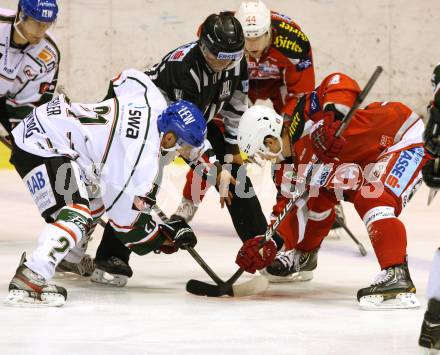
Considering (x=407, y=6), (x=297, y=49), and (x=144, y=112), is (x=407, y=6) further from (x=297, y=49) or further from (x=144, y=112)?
(x=144, y=112)

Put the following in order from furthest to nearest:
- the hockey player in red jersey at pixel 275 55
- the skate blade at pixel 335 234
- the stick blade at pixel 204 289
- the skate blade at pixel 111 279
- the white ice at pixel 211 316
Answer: the skate blade at pixel 335 234, the hockey player in red jersey at pixel 275 55, the skate blade at pixel 111 279, the stick blade at pixel 204 289, the white ice at pixel 211 316

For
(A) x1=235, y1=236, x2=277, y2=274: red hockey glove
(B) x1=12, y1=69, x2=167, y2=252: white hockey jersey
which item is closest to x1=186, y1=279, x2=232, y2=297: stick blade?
Answer: (A) x1=235, y1=236, x2=277, y2=274: red hockey glove

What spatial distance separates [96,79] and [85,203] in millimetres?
4067

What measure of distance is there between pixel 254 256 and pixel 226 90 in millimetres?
960

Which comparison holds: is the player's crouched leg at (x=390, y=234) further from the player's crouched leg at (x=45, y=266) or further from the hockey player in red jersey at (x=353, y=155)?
the player's crouched leg at (x=45, y=266)

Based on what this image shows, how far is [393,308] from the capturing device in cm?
413

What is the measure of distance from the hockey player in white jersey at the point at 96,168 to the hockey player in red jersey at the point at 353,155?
0.29 metres

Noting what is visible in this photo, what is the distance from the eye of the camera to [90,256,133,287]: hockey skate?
4.67 metres

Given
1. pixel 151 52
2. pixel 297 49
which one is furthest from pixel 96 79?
pixel 297 49

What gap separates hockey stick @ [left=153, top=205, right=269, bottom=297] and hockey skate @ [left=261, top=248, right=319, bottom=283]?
190mm

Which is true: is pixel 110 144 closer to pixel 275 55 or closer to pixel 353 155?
pixel 353 155

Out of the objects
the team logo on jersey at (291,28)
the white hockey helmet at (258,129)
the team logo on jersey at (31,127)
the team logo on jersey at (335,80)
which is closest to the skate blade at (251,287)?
the white hockey helmet at (258,129)

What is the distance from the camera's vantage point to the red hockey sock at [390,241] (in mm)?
4164

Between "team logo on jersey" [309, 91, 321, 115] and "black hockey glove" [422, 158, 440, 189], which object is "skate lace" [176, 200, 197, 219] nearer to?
"team logo on jersey" [309, 91, 321, 115]
